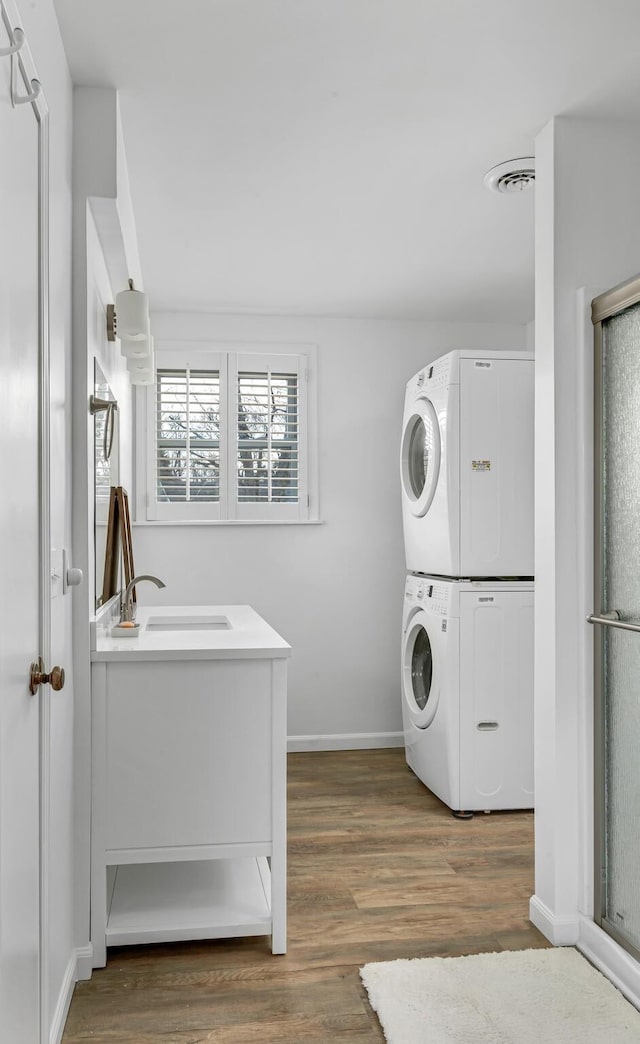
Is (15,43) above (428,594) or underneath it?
above

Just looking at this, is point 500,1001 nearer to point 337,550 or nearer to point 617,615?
point 617,615

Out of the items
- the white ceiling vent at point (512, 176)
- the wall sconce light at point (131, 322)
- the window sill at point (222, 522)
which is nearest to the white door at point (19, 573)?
the wall sconce light at point (131, 322)

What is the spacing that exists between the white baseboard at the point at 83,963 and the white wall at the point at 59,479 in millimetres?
31

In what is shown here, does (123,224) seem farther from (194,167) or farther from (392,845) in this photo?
(392,845)

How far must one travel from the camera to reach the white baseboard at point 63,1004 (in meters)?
1.84

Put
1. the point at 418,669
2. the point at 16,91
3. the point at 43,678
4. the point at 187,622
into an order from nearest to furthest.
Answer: the point at 16,91
the point at 43,678
the point at 187,622
the point at 418,669

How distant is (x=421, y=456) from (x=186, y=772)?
85.9 inches

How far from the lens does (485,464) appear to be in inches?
138

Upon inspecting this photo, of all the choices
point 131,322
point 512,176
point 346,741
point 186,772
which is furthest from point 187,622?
point 512,176

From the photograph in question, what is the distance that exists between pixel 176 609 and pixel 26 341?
228cm

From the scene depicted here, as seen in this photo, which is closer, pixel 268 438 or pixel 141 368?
pixel 141 368

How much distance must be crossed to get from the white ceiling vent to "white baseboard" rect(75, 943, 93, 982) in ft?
8.63

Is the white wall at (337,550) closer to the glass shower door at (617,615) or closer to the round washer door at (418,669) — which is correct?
the round washer door at (418,669)

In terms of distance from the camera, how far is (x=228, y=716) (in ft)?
7.62
